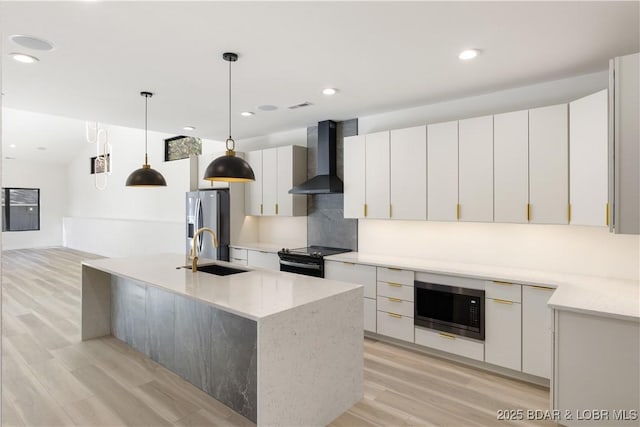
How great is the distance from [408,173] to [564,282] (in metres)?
1.77

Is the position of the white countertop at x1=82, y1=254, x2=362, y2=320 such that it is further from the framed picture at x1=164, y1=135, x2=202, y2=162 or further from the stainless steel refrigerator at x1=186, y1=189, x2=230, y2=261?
the framed picture at x1=164, y1=135, x2=202, y2=162

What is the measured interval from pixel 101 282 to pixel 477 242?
4.22 m

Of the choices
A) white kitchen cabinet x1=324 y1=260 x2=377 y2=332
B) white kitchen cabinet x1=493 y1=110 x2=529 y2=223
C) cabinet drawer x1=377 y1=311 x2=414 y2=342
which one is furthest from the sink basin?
white kitchen cabinet x1=493 y1=110 x2=529 y2=223

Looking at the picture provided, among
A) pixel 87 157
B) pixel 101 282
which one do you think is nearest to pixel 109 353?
pixel 101 282

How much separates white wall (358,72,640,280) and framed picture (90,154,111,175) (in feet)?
27.8

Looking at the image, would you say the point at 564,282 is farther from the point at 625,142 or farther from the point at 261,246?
the point at 261,246

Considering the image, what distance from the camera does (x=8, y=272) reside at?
7.88 metres

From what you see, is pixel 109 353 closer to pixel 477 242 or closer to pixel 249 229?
pixel 249 229

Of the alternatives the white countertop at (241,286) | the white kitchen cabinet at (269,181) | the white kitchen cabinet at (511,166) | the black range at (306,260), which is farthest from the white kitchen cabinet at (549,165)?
the white kitchen cabinet at (269,181)

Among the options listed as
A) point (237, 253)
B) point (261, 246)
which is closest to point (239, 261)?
point (237, 253)

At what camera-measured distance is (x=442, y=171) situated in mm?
3938

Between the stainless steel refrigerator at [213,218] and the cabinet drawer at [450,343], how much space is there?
129 inches

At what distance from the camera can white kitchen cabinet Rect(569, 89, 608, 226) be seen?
112 inches

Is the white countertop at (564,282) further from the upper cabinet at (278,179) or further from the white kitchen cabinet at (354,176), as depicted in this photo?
the upper cabinet at (278,179)
